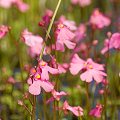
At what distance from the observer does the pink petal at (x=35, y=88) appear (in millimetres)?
1153

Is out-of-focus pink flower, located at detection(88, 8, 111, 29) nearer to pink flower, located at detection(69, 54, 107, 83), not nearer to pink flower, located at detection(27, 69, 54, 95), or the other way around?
pink flower, located at detection(69, 54, 107, 83)

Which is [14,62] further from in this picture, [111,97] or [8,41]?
[111,97]

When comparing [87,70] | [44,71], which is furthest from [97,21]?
[44,71]

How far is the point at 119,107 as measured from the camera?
2.20 metres

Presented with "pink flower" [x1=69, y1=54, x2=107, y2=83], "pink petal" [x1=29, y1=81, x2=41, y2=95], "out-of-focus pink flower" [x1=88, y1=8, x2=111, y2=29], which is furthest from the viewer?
"out-of-focus pink flower" [x1=88, y1=8, x2=111, y2=29]

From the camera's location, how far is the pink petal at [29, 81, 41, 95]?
1153mm

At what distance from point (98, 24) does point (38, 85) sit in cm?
89

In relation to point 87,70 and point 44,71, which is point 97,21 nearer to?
point 87,70

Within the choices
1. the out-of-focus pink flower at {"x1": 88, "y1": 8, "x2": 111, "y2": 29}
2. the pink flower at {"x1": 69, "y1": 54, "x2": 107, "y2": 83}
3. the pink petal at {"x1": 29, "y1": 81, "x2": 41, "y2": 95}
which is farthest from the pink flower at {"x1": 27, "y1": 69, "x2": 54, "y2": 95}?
the out-of-focus pink flower at {"x1": 88, "y1": 8, "x2": 111, "y2": 29}

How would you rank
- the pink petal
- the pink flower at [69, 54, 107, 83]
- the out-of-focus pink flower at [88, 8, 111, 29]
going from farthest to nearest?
the out-of-focus pink flower at [88, 8, 111, 29]
the pink flower at [69, 54, 107, 83]
the pink petal

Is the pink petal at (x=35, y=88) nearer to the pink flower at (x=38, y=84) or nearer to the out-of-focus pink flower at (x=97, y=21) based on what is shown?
the pink flower at (x=38, y=84)

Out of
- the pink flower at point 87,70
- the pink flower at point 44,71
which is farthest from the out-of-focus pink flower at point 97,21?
the pink flower at point 44,71

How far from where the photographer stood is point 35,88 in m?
1.16

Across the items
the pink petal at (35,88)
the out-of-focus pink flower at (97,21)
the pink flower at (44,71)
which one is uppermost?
the out-of-focus pink flower at (97,21)
